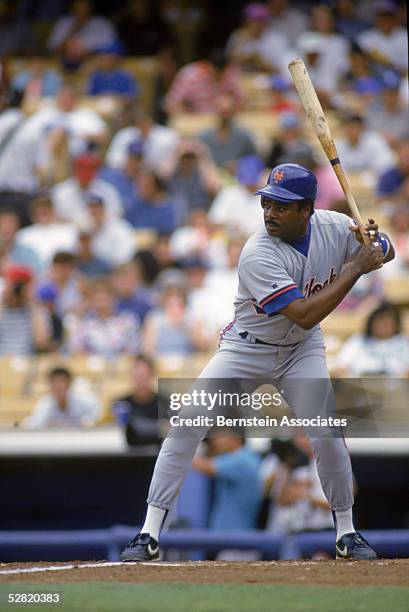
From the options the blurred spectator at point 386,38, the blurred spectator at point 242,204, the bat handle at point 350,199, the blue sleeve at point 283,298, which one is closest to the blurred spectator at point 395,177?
the blurred spectator at point 242,204

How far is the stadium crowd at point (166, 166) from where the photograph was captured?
367 inches

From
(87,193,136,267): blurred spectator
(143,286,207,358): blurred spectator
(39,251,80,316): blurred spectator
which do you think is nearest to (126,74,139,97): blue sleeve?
(87,193,136,267): blurred spectator

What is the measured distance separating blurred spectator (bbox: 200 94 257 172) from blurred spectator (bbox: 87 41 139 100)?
1294 mm

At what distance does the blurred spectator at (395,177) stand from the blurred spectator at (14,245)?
2.91m

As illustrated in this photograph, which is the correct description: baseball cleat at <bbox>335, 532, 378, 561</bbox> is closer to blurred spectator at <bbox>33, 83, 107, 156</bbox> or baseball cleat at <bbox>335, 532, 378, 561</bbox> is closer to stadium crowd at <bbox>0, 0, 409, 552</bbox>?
stadium crowd at <bbox>0, 0, 409, 552</bbox>

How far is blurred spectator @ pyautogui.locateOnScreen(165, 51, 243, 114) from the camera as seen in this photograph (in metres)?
12.6

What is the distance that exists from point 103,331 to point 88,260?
1113mm

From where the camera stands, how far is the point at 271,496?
8031 millimetres

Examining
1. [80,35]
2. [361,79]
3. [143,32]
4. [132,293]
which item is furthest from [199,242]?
[80,35]

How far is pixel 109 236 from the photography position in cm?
1089

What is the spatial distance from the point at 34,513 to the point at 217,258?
8.54ft

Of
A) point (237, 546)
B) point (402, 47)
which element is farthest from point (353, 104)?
point (237, 546)

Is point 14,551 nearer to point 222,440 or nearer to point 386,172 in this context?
point 222,440

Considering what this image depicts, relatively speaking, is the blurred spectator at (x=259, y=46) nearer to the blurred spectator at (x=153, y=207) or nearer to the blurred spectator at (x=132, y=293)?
the blurred spectator at (x=153, y=207)
